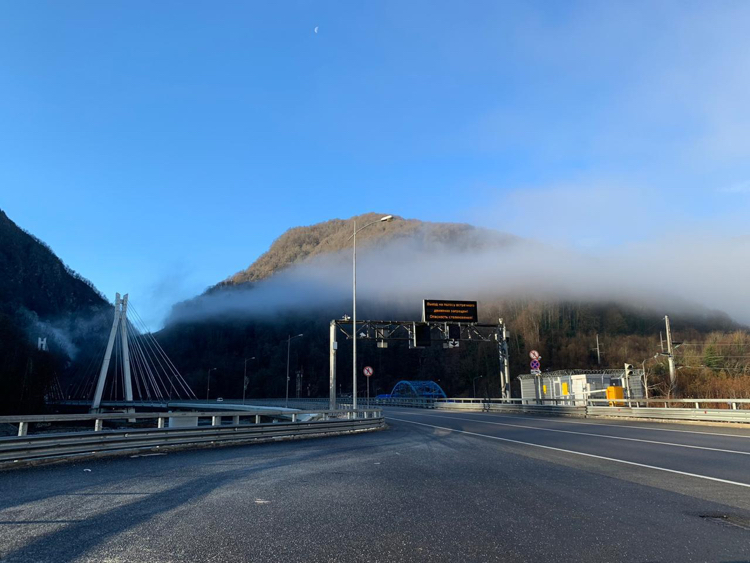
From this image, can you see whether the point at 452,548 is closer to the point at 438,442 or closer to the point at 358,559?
the point at 358,559

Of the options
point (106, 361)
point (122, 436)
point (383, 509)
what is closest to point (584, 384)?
point (122, 436)

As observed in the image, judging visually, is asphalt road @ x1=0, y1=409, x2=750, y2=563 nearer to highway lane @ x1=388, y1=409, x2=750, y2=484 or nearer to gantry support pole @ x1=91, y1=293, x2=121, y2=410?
highway lane @ x1=388, y1=409, x2=750, y2=484

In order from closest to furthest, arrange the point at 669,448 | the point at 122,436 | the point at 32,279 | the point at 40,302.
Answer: the point at 122,436 < the point at 669,448 < the point at 40,302 < the point at 32,279

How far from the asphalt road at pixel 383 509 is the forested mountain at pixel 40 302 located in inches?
3362

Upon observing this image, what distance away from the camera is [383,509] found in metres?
7.12

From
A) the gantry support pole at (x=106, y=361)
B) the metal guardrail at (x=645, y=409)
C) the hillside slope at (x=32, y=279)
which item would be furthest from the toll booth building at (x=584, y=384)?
the hillside slope at (x=32, y=279)

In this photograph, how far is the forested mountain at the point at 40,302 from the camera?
85.1 metres

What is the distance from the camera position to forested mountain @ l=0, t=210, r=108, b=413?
85.1 meters

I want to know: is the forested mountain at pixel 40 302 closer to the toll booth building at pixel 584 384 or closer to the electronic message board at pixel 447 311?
the electronic message board at pixel 447 311

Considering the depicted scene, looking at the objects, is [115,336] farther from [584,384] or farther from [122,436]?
[122,436]

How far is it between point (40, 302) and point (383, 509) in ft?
539

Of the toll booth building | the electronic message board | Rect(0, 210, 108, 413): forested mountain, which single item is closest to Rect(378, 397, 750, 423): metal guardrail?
the toll booth building

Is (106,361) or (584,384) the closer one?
(584,384)

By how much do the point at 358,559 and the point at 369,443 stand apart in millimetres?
13074
